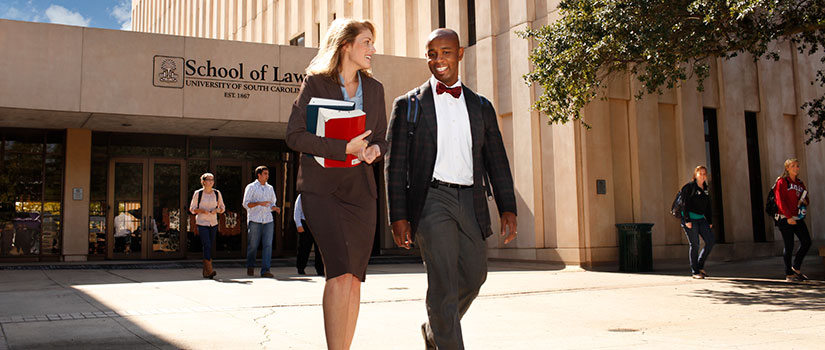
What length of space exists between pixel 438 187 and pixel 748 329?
138 inches

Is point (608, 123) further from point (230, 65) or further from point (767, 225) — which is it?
point (230, 65)

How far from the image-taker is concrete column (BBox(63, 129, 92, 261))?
17438 mm

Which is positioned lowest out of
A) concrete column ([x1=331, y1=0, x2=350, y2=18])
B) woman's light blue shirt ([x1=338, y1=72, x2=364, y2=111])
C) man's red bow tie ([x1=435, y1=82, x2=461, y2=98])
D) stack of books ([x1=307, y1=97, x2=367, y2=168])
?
stack of books ([x1=307, y1=97, x2=367, y2=168])

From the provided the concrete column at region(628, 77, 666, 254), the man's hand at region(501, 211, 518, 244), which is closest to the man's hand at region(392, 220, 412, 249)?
→ the man's hand at region(501, 211, 518, 244)

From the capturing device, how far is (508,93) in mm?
16156

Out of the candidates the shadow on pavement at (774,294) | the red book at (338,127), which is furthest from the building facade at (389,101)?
the red book at (338,127)

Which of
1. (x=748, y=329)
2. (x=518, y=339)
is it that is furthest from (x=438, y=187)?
(x=748, y=329)

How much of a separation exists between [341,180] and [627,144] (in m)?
12.8

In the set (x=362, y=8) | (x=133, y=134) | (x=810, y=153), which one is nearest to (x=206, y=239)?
(x=133, y=134)

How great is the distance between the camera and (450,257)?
12.3 feet

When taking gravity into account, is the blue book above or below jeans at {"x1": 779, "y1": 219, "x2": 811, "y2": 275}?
above

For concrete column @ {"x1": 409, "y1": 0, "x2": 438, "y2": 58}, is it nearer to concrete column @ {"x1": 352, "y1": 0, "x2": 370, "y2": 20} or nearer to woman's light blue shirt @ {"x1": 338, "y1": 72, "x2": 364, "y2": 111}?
concrete column @ {"x1": 352, "y1": 0, "x2": 370, "y2": 20}

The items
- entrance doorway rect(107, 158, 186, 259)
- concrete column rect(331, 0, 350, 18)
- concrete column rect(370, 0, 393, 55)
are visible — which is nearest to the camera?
entrance doorway rect(107, 158, 186, 259)

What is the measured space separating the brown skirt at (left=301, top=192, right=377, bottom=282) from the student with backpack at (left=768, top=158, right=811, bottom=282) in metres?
8.92
